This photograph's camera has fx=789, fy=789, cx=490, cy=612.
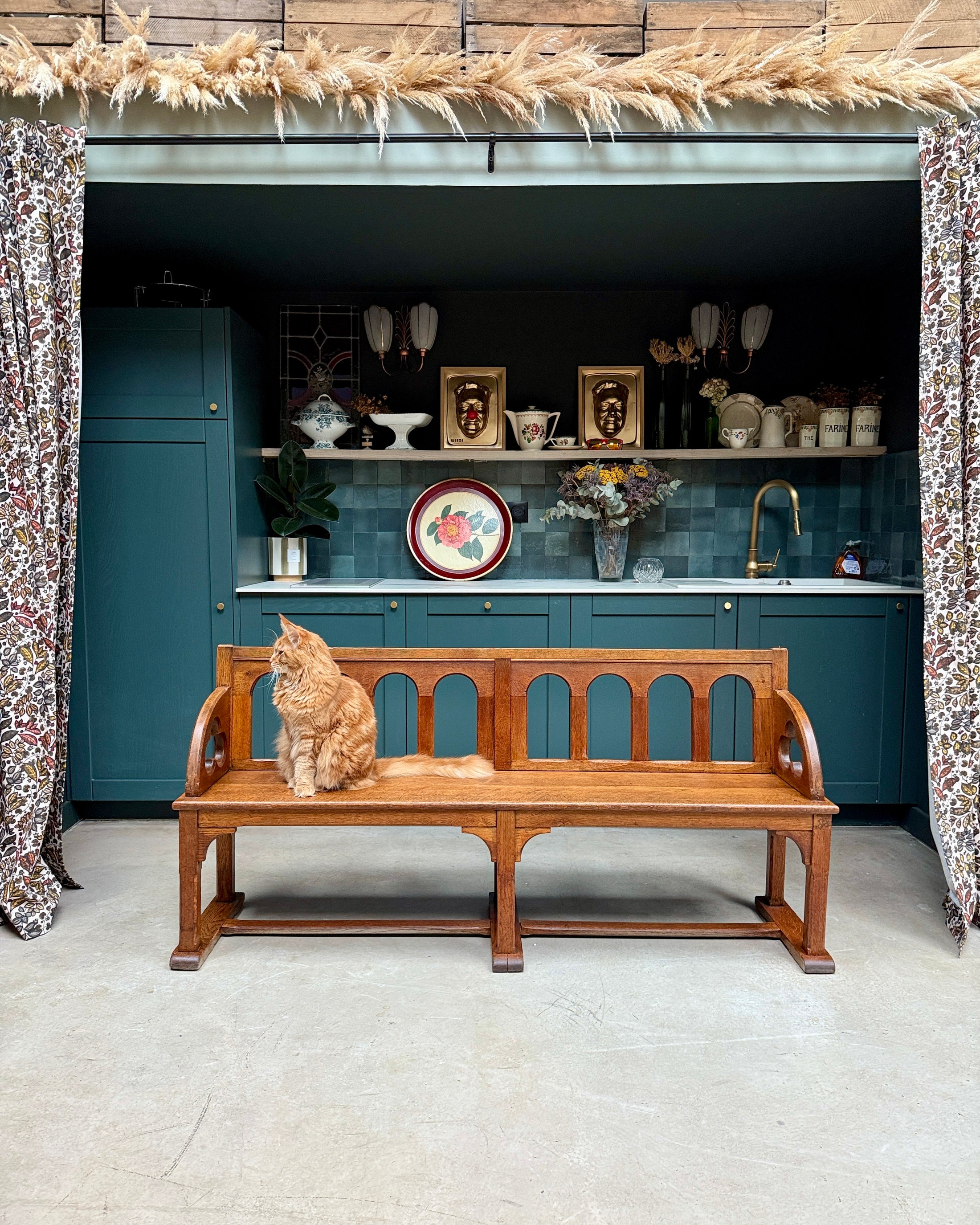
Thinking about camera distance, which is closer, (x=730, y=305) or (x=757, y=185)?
(x=757, y=185)

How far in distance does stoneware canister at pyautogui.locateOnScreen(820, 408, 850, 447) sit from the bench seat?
1.79m

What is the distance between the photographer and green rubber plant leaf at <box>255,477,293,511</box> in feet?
11.6

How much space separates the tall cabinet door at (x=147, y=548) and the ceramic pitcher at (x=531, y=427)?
4.37ft

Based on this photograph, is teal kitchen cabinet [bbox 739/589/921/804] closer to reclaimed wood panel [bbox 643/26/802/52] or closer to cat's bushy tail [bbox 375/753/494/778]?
cat's bushy tail [bbox 375/753/494/778]

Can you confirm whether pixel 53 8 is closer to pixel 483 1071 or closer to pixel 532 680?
pixel 532 680

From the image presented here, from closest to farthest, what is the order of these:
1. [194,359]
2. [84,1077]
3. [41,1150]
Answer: [41,1150], [84,1077], [194,359]

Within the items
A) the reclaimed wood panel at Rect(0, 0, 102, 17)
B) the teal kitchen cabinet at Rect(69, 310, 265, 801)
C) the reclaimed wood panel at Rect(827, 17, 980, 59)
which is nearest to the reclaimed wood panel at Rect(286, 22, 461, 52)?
the reclaimed wood panel at Rect(0, 0, 102, 17)

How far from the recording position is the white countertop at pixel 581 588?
3279 mm

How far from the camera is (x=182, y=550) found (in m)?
3.26

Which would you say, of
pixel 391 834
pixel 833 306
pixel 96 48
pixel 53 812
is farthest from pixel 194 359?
pixel 833 306

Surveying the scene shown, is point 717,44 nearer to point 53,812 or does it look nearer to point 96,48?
point 96,48

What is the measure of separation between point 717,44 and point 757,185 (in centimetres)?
42

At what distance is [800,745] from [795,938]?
1.75 ft

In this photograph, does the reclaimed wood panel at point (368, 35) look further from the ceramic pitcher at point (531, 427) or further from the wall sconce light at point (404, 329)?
the ceramic pitcher at point (531, 427)
